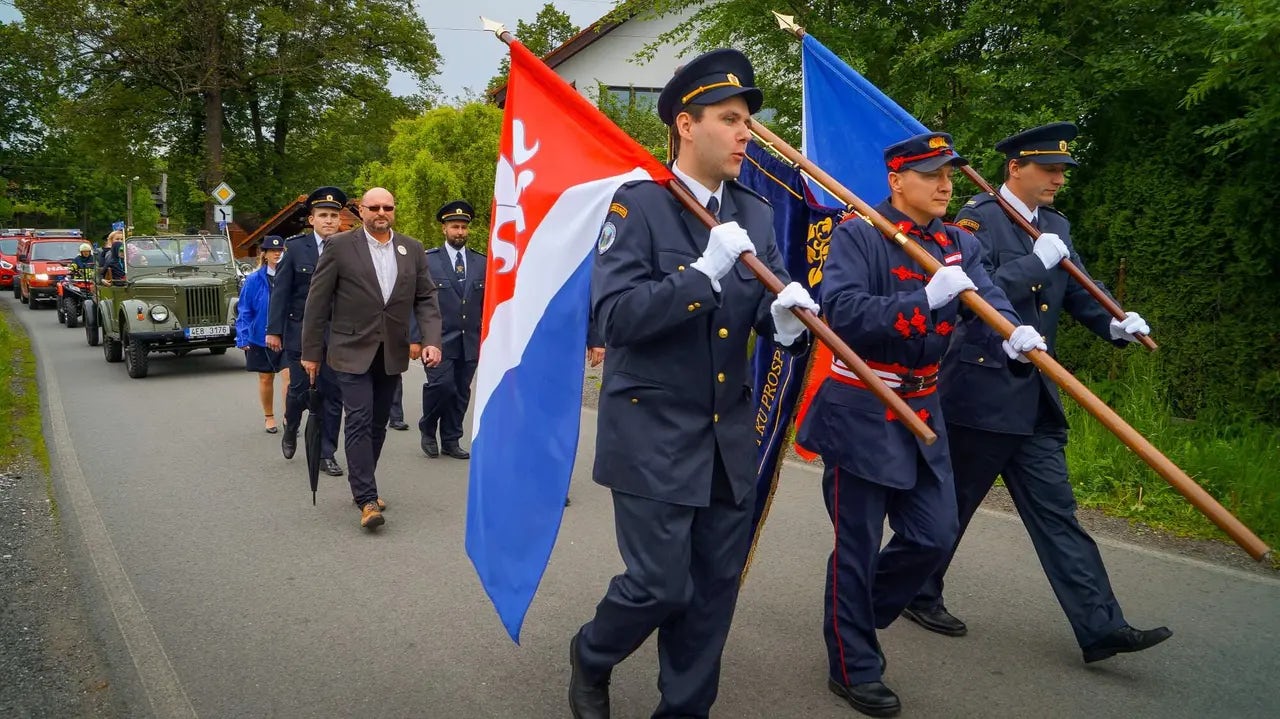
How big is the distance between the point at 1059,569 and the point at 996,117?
4959 mm

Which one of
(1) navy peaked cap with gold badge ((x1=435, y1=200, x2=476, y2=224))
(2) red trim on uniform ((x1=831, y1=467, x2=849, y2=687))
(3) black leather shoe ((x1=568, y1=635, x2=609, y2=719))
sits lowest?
(3) black leather shoe ((x1=568, y1=635, x2=609, y2=719))

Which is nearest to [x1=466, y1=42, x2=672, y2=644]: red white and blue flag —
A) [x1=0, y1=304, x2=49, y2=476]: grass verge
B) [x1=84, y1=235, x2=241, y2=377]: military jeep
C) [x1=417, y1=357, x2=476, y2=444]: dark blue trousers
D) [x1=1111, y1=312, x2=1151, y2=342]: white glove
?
[x1=1111, y1=312, x2=1151, y2=342]: white glove

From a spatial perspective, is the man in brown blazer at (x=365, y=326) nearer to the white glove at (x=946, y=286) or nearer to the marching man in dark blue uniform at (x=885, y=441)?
the marching man in dark blue uniform at (x=885, y=441)

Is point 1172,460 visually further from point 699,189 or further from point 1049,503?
point 699,189

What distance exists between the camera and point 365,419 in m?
5.64

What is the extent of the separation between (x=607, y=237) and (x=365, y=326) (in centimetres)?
325

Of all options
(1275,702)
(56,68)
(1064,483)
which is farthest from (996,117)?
(56,68)

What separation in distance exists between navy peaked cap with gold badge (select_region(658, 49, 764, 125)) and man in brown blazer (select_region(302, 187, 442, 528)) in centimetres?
319

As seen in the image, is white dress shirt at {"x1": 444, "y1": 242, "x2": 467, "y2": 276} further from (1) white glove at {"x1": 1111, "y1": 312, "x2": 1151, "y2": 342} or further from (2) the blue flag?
(1) white glove at {"x1": 1111, "y1": 312, "x2": 1151, "y2": 342}

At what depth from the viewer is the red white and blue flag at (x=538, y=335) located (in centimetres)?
318

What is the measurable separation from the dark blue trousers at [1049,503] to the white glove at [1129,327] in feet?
1.68

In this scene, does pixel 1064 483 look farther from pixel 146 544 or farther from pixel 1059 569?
pixel 146 544

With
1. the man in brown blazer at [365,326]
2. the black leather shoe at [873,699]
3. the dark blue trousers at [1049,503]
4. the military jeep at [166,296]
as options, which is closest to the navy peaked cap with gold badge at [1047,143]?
the dark blue trousers at [1049,503]

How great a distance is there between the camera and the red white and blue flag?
318cm
